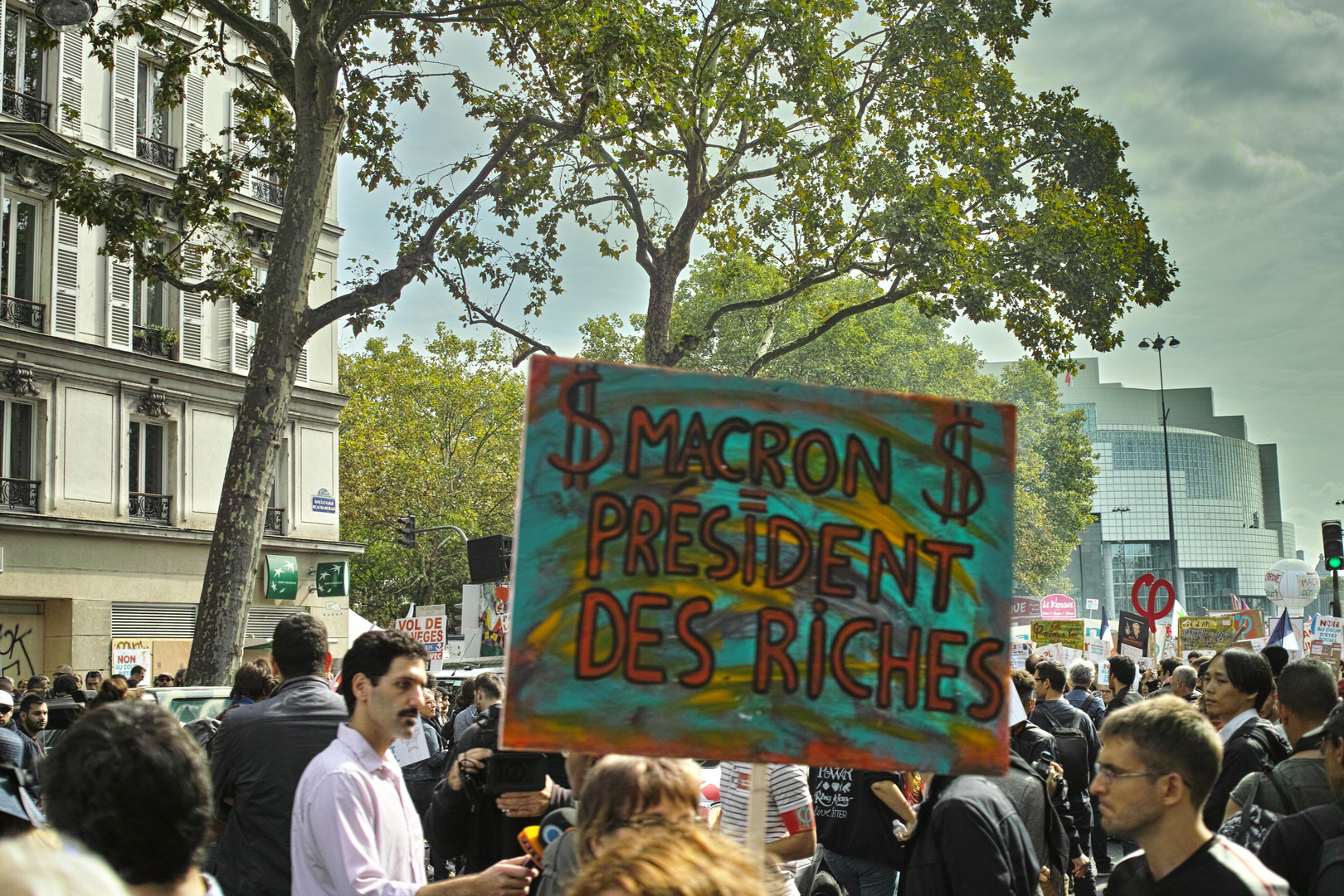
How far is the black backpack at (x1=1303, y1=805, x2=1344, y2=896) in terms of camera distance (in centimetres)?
364

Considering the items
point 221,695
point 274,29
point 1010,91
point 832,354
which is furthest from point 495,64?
point 832,354

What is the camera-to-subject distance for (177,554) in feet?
84.2

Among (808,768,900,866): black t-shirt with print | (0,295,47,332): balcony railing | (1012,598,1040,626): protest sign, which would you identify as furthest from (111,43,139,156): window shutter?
(1012,598,1040,626): protest sign

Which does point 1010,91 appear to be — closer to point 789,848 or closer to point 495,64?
point 495,64

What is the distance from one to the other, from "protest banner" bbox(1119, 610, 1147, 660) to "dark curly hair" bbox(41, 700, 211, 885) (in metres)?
18.0

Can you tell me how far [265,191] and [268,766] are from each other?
25657mm

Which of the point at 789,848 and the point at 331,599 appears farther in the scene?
the point at 331,599

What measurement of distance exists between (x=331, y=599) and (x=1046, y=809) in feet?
85.7

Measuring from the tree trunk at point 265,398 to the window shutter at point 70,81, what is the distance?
41.6 feet

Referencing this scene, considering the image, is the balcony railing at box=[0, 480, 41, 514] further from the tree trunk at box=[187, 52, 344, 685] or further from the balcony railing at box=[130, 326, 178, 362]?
the tree trunk at box=[187, 52, 344, 685]

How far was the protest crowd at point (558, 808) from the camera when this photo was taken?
2.34m

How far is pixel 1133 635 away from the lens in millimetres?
19125

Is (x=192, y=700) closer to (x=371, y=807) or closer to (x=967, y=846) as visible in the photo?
(x=371, y=807)

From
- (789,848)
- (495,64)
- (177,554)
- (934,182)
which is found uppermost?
(495,64)
